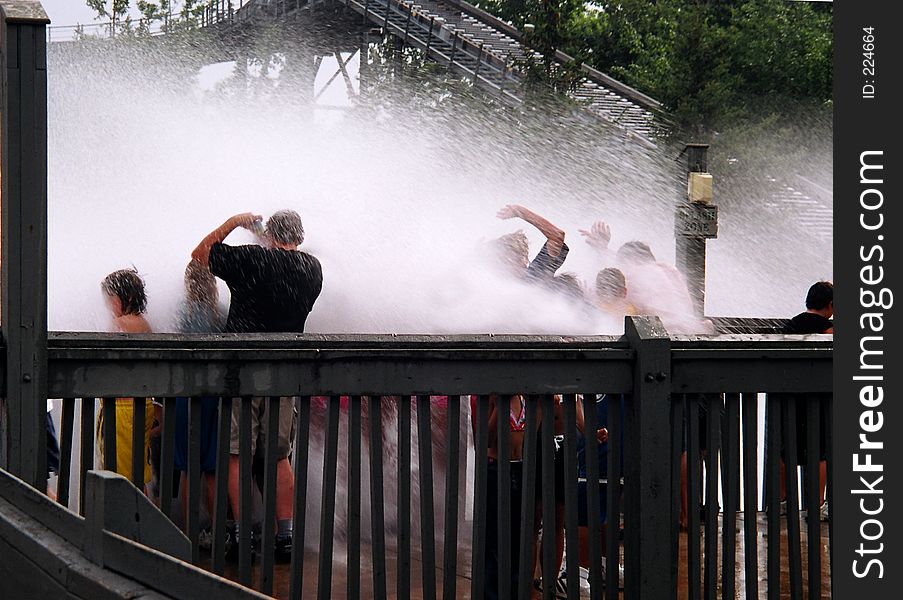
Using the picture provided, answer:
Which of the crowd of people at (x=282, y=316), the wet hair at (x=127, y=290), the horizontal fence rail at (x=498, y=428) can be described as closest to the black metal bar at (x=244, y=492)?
the horizontal fence rail at (x=498, y=428)

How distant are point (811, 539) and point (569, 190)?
1098cm

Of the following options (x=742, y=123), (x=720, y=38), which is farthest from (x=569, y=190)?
(x=720, y=38)

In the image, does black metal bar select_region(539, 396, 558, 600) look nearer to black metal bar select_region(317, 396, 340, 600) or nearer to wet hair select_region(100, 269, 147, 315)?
black metal bar select_region(317, 396, 340, 600)

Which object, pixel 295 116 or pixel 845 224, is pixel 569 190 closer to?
pixel 295 116

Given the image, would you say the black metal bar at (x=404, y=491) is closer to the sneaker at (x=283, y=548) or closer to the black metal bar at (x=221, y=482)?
the black metal bar at (x=221, y=482)

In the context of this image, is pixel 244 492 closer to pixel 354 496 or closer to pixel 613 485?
pixel 354 496

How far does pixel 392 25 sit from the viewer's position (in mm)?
23812

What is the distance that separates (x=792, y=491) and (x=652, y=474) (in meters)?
0.56

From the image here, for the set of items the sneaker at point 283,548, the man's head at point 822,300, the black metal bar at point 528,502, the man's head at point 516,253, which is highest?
the man's head at point 516,253

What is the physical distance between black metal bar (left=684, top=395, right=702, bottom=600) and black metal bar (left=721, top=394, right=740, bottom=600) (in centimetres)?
10

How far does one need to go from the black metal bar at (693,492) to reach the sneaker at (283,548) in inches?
83.1

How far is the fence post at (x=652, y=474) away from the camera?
165 inches

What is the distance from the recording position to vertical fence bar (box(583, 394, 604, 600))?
14.0ft

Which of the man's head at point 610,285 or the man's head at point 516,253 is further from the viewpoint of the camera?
the man's head at point 516,253
